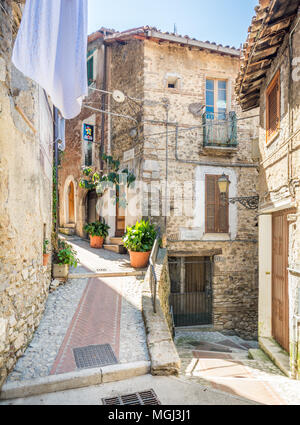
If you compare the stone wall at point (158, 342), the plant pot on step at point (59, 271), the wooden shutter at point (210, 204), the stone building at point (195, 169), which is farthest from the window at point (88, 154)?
the stone wall at point (158, 342)

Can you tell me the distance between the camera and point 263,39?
5164mm

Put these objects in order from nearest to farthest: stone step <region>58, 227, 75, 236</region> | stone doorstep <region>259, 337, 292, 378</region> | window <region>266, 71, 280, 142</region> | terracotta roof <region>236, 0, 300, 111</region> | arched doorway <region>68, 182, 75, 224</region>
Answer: terracotta roof <region>236, 0, 300, 111</region>, stone doorstep <region>259, 337, 292, 378</region>, window <region>266, 71, 280, 142</region>, stone step <region>58, 227, 75, 236</region>, arched doorway <region>68, 182, 75, 224</region>

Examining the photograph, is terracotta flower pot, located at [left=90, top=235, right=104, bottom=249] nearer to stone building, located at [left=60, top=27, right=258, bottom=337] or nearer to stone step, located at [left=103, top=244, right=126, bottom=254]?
stone step, located at [left=103, top=244, right=126, bottom=254]

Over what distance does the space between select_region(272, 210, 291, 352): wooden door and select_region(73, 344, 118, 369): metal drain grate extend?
3475mm

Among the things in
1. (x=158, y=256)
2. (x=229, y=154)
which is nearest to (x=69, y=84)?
(x=158, y=256)

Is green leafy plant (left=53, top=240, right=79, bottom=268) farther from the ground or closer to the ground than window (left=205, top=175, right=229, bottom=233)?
closer to the ground

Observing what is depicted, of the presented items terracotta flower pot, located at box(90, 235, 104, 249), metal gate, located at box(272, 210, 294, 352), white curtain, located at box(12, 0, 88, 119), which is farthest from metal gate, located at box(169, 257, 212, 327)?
white curtain, located at box(12, 0, 88, 119)

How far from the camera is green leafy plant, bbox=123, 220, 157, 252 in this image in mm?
7961

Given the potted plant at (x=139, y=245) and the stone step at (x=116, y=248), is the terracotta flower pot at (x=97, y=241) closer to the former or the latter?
the stone step at (x=116, y=248)

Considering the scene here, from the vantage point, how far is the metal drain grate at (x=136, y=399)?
3061 millimetres

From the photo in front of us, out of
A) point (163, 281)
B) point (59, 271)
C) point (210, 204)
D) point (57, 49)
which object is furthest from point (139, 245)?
point (57, 49)

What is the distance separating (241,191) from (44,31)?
8.67 metres

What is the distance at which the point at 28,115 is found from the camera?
4285 mm

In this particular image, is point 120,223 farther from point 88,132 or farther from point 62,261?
point 62,261
